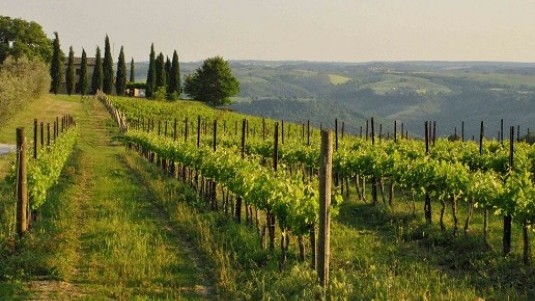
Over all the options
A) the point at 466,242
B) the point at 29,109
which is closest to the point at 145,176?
the point at 466,242

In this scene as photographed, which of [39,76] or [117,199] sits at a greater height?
[39,76]

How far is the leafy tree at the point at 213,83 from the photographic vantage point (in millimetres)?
92188

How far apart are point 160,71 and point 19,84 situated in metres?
42.2

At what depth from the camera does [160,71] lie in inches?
3713

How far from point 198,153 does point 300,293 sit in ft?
40.5

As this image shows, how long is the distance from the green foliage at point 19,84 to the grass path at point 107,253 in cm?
3011

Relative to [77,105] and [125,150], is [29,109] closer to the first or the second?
[77,105]

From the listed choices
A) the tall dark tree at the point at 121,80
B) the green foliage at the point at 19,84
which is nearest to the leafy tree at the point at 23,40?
the tall dark tree at the point at 121,80

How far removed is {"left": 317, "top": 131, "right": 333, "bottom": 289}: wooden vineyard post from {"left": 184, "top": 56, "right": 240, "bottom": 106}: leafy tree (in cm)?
8306

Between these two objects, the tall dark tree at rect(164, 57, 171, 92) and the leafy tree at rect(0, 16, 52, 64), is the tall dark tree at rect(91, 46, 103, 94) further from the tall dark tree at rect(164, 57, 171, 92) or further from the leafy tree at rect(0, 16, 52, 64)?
the tall dark tree at rect(164, 57, 171, 92)

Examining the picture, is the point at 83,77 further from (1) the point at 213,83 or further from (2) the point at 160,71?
(1) the point at 213,83

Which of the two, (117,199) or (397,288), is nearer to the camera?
(397,288)

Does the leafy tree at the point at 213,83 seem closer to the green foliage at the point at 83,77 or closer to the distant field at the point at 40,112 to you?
A: the green foliage at the point at 83,77

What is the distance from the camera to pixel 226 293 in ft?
33.8
